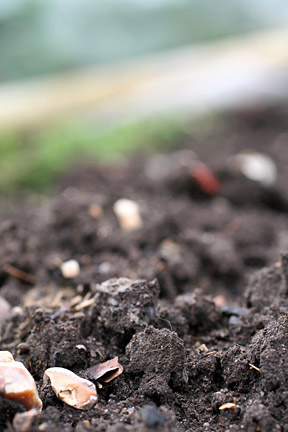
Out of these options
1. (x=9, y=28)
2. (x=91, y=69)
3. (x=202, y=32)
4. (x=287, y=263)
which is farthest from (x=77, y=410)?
(x=202, y=32)

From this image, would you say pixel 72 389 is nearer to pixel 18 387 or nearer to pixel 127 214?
pixel 18 387

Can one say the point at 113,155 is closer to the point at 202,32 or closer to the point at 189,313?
the point at 189,313

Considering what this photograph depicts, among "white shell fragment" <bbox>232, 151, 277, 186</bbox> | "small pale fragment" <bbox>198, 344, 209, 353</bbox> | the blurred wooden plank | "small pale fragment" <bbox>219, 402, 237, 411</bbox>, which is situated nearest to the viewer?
"small pale fragment" <bbox>219, 402, 237, 411</bbox>

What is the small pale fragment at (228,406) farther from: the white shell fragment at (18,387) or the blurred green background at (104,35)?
the blurred green background at (104,35)

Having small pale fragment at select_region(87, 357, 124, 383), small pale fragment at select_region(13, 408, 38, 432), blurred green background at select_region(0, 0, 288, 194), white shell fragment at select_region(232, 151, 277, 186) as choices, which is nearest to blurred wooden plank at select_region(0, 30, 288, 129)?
blurred green background at select_region(0, 0, 288, 194)

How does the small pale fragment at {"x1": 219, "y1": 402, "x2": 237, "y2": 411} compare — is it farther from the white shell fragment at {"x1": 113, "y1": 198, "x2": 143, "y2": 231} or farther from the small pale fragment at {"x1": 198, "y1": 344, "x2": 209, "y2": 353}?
the white shell fragment at {"x1": 113, "y1": 198, "x2": 143, "y2": 231}

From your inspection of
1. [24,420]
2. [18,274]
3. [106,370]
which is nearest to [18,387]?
[24,420]

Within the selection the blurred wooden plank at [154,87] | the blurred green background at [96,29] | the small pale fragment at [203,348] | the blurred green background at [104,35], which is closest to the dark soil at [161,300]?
the small pale fragment at [203,348]
